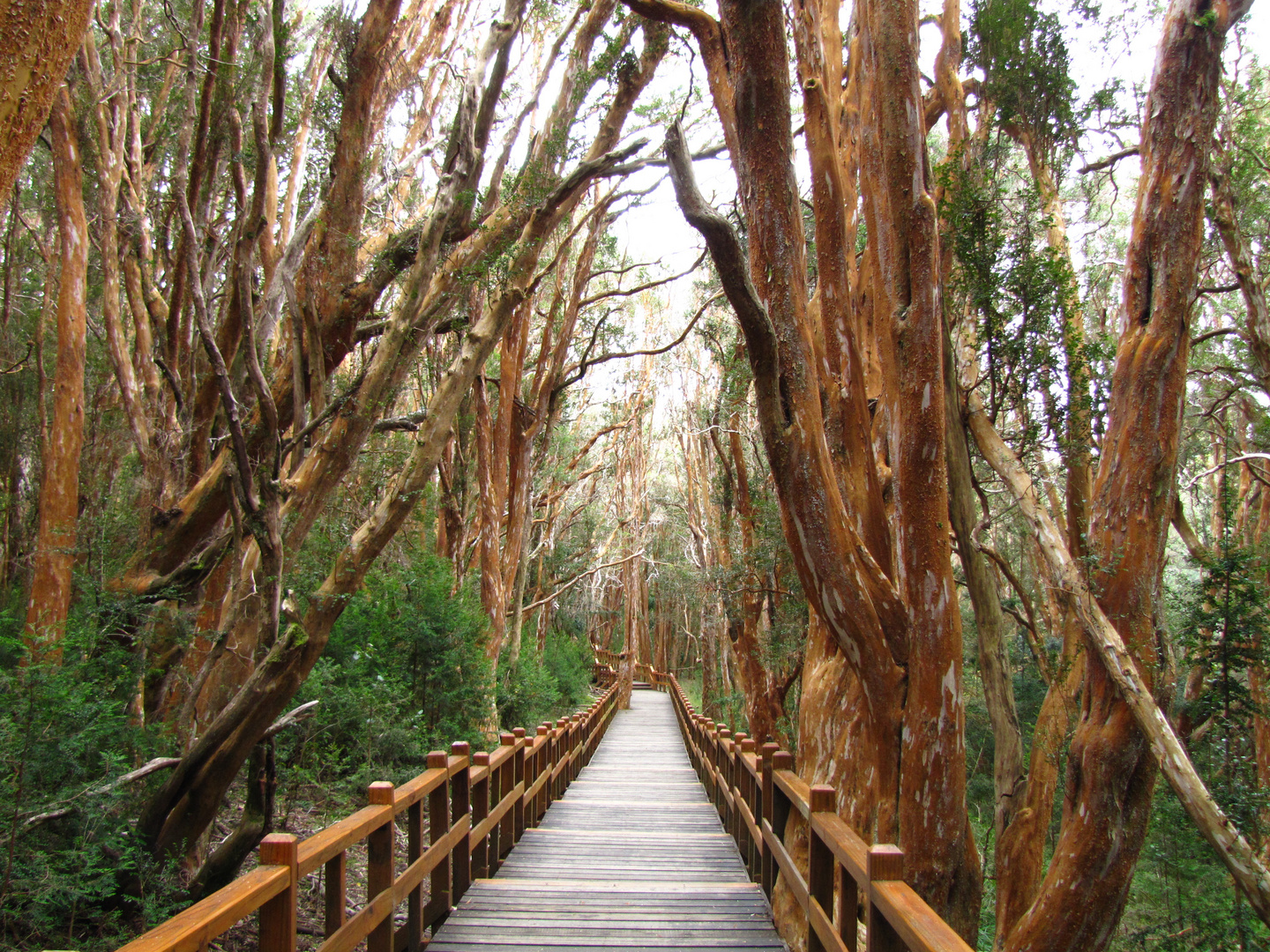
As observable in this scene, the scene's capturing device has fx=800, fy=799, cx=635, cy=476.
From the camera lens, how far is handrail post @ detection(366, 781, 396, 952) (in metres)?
3.20

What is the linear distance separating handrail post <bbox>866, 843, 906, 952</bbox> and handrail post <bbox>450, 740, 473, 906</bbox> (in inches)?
103

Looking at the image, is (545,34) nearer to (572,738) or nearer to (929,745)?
(572,738)

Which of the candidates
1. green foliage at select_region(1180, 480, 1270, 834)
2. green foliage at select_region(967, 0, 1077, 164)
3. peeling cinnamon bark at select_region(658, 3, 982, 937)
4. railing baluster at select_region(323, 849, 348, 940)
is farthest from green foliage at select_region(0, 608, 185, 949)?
green foliage at select_region(967, 0, 1077, 164)

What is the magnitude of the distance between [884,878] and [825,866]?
0.99m

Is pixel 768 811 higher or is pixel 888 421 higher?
pixel 888 421

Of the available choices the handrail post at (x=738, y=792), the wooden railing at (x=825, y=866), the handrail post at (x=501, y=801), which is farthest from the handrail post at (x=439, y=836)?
the handrail post at (x=738, y=792)

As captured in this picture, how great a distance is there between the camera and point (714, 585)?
14.1 meters

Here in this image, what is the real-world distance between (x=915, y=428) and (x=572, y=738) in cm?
768

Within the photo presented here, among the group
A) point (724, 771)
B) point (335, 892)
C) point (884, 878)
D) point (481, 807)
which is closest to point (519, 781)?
point (481, 807)

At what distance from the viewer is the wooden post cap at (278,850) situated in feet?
7.94

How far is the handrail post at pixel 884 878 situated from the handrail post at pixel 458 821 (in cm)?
262

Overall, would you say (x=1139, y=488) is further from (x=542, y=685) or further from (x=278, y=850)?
(x=542, y=685)

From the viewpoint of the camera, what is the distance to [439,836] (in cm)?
409

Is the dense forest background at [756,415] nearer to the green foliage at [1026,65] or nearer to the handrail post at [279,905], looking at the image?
the green foliage at [1026,65]
